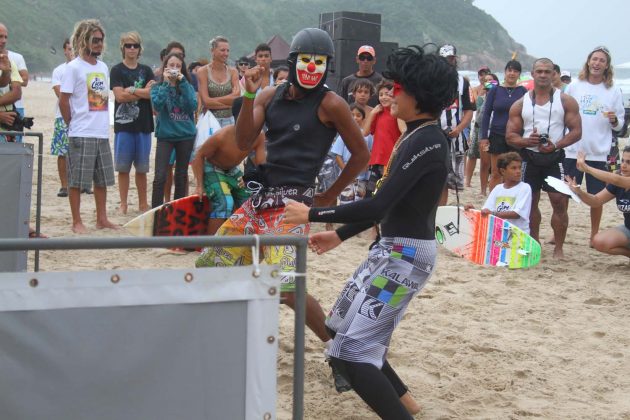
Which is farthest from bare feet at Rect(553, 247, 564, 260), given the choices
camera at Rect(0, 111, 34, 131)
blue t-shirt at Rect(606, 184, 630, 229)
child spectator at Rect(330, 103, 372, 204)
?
camera at Rect(0, 111, 34, 131)

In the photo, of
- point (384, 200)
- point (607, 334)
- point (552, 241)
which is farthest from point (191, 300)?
point (552, 241)

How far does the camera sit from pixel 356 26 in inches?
575

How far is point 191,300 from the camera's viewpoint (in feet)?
7.33

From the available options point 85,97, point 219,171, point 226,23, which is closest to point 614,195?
point 219,171

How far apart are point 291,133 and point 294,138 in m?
0.03

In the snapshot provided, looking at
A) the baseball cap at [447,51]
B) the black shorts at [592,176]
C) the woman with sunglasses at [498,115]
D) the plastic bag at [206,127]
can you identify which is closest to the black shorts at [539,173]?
the black shorts at [592,176]

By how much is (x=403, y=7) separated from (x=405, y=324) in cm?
10742

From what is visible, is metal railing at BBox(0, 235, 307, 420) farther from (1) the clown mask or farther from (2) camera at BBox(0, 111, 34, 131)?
(2) camera at BBox(0, 111, 34, 131)

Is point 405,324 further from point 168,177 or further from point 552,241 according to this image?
point 168,177

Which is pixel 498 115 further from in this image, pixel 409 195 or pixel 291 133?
pixel 409 195

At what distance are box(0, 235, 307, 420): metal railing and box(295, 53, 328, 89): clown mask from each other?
188 cm

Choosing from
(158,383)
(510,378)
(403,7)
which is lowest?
(510,378)

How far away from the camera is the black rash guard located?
3.13 metres

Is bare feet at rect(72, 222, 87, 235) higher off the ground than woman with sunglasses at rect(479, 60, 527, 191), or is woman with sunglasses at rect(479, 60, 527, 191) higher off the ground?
woman with sunglasses at rect(479, 60, 527, 191)
